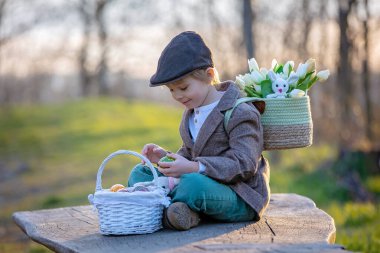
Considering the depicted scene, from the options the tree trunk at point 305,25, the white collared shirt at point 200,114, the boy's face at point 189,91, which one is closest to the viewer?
the boy's face at point 189,91

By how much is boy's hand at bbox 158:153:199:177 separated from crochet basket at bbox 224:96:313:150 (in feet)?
1.75

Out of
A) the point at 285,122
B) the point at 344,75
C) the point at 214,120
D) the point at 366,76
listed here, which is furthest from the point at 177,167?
the point at 366,76

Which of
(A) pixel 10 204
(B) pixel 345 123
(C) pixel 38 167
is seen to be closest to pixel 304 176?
(B) pixel 345 123

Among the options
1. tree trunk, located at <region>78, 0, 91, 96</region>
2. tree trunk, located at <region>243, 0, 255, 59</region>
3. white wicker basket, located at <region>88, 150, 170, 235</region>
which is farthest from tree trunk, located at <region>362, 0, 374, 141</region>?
tree trunk, located at <region>78, 0, 91, 96</region>

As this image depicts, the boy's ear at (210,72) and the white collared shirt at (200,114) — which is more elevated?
the boy's ear at (210,72)

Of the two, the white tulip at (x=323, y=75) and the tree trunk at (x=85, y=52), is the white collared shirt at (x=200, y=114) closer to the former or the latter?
the white tulip at (x=323, y=75)

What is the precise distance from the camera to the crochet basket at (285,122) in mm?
3584

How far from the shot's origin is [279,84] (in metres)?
3.64

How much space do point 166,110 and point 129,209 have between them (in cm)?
1450

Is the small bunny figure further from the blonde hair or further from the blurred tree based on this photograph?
the blurred tree

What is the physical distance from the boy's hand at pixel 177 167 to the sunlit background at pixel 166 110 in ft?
2.79

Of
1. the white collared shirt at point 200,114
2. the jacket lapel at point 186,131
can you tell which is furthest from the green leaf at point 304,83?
the jacket lapel at point 186,131

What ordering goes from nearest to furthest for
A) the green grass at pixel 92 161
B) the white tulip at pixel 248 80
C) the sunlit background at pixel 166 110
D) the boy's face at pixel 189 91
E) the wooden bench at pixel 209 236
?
the wooden bench at pixel 209 236 → the boy's face at pixel 189 91 → the white tulip at pixel 248 80 → the green grass at pixel 92 161 → the sunlit background at pixel 166 110

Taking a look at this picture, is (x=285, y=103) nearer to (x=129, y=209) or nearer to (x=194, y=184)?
(x=194, y=184)
